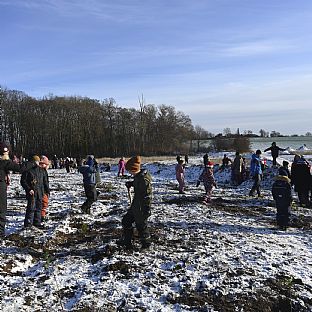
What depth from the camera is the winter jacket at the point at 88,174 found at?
1211cm

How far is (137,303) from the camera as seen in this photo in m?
5.80

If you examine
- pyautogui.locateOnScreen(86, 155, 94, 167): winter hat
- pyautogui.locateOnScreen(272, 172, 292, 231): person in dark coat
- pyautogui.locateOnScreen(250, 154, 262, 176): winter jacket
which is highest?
pyautogui.locateOnScreen(86, 155, 94, 167): winter hat

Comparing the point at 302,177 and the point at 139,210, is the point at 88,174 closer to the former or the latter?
the point at 139,210

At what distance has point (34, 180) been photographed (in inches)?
385

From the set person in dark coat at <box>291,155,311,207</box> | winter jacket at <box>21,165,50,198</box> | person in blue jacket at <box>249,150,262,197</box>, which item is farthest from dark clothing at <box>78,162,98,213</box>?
person in blue jacket at <box>249,150,262,197</box>

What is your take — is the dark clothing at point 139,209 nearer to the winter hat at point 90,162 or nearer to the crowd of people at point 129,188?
the crowd of people at point 129,188

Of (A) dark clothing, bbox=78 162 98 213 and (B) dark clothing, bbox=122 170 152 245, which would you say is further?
(A) dark clothing, bbox=78 162 98 213

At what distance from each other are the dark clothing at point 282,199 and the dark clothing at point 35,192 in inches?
255

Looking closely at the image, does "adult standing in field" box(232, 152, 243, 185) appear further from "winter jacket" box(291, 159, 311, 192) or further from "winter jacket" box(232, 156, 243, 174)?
"winter jacket" box(291, 159, 311, 192)

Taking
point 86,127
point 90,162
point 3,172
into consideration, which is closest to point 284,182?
point 90,162

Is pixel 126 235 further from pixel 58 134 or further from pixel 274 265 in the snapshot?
pixel 58 134

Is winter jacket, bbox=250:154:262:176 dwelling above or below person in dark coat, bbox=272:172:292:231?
above

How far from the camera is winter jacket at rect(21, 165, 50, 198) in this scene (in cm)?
969

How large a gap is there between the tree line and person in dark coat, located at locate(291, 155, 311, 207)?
6714 centimetres
